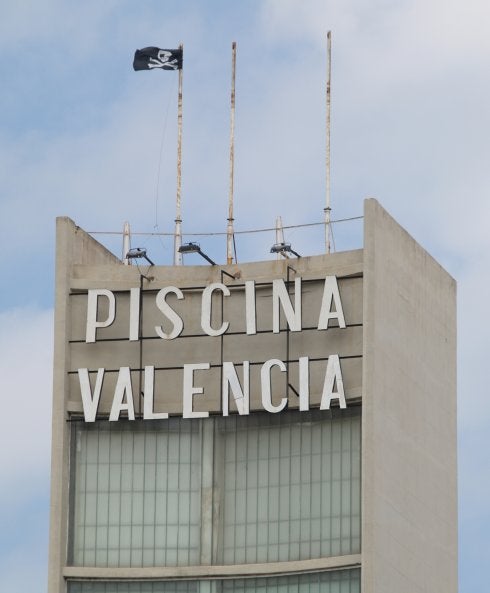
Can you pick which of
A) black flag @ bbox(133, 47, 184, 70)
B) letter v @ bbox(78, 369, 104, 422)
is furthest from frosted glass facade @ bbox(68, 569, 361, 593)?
black flag @ bbox(133, 47, 184, 70)

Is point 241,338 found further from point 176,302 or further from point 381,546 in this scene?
point 381,546

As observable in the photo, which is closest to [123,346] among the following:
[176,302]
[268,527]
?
[176,302]

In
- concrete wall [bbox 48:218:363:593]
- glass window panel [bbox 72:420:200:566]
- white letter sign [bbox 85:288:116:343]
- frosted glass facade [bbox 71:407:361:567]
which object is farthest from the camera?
white letter sign [bbox 85:288:116:343]

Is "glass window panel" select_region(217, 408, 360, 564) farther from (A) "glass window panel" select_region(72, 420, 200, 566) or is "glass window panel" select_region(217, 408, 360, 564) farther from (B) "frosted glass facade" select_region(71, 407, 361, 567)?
(A) "glass window panel" select_region(72, 420, 200, 566)

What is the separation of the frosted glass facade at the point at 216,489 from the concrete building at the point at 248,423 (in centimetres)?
5

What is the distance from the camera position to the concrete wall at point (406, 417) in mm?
96125

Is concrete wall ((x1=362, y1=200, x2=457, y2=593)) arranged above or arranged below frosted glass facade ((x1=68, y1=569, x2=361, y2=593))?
above

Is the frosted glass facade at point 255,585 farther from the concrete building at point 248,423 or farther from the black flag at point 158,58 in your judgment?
the black flag at point 158,58

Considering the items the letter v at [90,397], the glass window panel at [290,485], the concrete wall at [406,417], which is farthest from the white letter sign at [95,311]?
the concrete wall at [406,417]

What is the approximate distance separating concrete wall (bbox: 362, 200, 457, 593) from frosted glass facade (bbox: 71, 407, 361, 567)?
1459 millimetres

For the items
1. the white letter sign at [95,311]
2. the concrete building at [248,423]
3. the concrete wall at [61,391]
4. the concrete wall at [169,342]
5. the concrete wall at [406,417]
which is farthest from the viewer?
the white letter sign at [95,311]

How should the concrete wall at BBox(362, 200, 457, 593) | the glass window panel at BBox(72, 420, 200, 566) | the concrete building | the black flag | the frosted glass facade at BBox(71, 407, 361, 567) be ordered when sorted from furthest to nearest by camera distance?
the black flag < the glass window panel at BBox(72, 420, 200, 566) < the frosted glass facade at BBox(71, 407, 361, 567) < the concrete building < the concrete wall at BBox(362, 200, 457, 593)

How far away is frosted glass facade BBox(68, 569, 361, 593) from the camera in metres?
96.1

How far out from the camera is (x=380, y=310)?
97625mm
